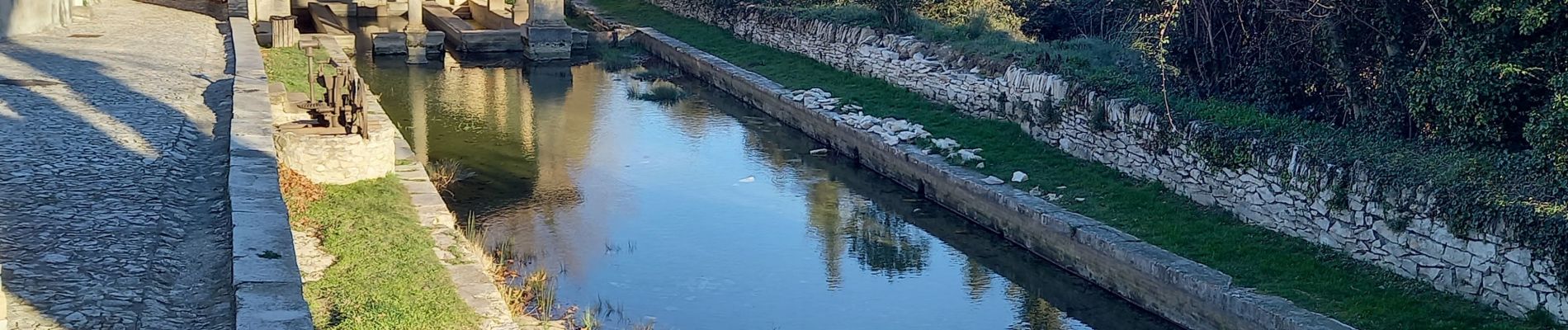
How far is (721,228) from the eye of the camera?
12.4 m

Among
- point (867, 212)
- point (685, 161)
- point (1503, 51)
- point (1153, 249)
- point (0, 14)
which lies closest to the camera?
point (1503, 51)

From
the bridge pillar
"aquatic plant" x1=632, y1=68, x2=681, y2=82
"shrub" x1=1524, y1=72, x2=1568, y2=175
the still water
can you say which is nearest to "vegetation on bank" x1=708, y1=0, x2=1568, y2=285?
"shrub" x1=1524, y1=72, x2=1568, y2=175

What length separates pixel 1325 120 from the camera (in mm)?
12031

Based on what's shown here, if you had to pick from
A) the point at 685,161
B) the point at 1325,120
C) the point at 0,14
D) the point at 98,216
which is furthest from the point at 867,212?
the point at 0,14

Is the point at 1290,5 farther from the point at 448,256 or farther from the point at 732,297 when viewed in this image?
the point at 448,256

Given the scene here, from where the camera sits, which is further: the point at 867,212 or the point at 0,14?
the point at 0,14

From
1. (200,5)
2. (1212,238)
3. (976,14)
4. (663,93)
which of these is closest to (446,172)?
(663,93)

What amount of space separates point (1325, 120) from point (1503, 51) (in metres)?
2.52

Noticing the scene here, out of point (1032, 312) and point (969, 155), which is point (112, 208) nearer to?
point (1032, 312)

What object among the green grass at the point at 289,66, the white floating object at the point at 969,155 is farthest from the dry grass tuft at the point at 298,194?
the white floating object at the point at 969,155

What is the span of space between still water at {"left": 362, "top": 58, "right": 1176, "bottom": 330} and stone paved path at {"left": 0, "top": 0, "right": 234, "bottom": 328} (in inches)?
90.7

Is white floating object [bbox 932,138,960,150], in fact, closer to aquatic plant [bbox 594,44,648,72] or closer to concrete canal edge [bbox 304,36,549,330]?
concrete canal edge [bbox 304,36,549,330]

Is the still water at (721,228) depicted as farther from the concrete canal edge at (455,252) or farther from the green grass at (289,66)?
the green grass at (289,66)

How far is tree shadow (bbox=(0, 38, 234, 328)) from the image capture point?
7355 millimetres
